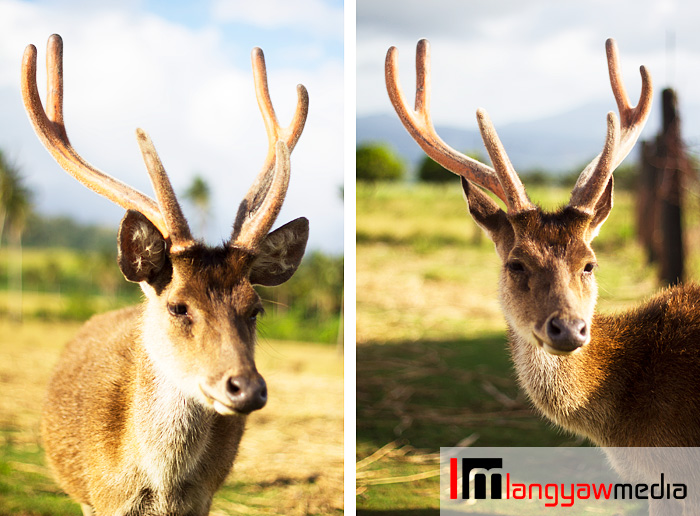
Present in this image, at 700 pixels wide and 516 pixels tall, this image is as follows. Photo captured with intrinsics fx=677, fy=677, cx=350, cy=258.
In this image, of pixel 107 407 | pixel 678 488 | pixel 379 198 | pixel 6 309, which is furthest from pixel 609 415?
pixel 6 309

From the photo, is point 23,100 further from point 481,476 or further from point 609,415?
point 481,476

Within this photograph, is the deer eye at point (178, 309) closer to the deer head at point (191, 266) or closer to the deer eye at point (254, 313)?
the deer head at point (191, 266)

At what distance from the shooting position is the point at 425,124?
12.3 feet

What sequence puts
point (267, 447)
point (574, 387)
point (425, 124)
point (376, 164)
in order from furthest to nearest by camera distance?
point (376, 164), point (267, 447), point (425, 124), point (574, 387)

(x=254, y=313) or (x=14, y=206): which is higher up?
(x=14, y=206)

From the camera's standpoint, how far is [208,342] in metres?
2.82

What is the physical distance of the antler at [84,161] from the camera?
9.69 ft

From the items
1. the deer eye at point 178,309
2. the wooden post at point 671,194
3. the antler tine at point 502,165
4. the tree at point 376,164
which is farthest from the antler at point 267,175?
the tree at point 376,164

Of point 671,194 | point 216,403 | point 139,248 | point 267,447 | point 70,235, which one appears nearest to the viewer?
point 216,403

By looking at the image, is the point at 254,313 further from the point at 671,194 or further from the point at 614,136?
the point at 671,194

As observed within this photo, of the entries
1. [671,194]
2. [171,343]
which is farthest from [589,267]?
[671,194]

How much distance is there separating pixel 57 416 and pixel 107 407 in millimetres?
689

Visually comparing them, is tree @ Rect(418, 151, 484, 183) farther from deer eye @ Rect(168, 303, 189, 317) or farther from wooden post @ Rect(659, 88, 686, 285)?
deer eye @ Rect(168, 303, 189, 317)

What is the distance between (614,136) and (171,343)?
7.71 ft
